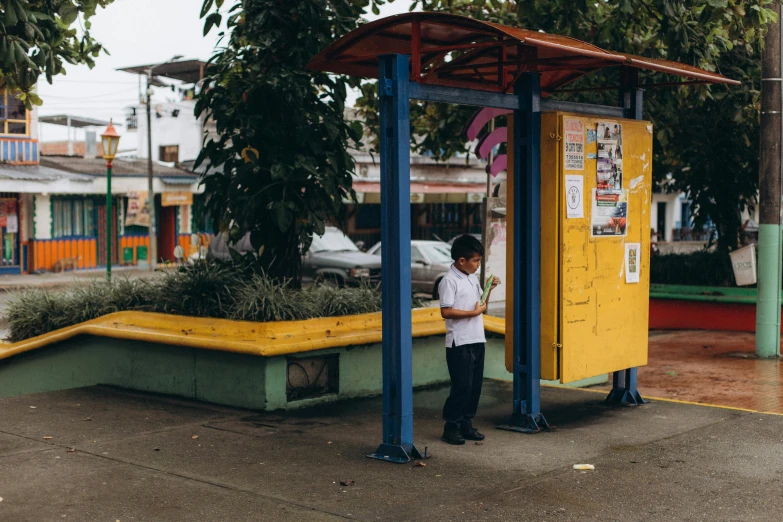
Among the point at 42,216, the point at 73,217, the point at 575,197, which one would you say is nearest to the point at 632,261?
the point at 575,197

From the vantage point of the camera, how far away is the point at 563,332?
24.7 feet

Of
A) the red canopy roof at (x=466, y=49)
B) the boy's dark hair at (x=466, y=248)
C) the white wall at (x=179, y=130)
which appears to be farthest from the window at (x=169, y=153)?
the boy's dark hair at (x=466, y=248)

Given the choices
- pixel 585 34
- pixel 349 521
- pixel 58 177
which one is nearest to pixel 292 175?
pixel 349 521

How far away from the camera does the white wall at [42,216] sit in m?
32.8

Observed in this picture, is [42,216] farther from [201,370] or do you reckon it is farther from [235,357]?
[235,357]

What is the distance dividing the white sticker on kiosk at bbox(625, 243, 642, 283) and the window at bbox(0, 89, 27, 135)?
93.6 feet

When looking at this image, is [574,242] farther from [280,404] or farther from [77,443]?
[77,443]

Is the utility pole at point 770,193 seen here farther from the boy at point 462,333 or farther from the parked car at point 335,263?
the parked car at point 335,263

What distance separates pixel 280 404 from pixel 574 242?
2824mm

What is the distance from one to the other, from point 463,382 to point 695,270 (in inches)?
386

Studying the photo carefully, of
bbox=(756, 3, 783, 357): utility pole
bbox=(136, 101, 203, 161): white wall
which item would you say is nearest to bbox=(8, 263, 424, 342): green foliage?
bbox=(756, 3, 783, 357): utility pole

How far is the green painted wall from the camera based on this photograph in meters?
8.34

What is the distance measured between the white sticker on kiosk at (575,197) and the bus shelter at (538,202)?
0.01m

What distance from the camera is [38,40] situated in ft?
26.7
